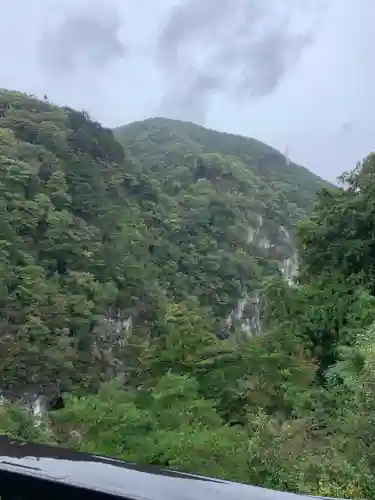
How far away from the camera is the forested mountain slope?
22.1ft

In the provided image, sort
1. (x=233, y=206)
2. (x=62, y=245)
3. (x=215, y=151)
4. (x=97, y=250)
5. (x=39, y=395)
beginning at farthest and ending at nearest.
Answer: (x=215, y=151)
(x=233, y=206)
(x=97, y=250)
(x=62, y=245)
(x=39, y=395)

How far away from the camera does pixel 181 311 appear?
1444 cm

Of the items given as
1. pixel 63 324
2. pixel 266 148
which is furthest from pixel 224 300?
pixel 266 148

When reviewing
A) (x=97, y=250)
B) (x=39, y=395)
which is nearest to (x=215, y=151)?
(x=97, y=250)

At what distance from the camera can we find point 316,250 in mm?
11852

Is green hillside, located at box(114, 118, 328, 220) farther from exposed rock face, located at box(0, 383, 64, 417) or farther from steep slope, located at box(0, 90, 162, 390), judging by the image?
exposed rock face, located at box(0, 383, 64, 417)

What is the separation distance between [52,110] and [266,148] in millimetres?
35778

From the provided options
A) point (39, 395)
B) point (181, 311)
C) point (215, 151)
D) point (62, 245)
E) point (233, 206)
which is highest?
point (215, 151)

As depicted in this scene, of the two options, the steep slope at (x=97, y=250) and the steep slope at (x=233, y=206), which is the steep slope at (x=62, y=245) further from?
the steep slope at (x=233, y=206)

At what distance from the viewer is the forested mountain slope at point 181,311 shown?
673 cm

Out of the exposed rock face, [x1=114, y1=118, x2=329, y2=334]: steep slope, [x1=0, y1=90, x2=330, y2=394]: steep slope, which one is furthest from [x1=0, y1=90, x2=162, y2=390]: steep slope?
[x1=114, y1=118, x2=329, y2=334]: steep slope

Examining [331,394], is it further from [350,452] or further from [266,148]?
[266,148]

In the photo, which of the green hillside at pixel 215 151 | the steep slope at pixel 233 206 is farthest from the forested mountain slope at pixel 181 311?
the green hillside at pixel 215 151

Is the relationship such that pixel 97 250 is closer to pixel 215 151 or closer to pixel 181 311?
pixel 181 311
